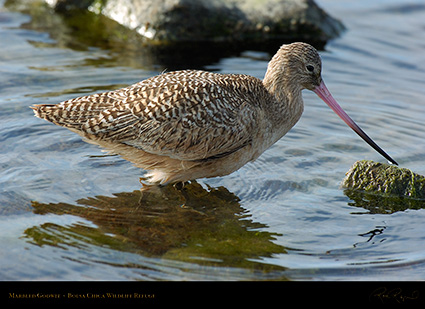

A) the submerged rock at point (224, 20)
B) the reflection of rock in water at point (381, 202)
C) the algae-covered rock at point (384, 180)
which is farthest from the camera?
the submerged rock at point (224, 20)

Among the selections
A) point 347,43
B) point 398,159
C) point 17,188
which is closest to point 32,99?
point 17,188

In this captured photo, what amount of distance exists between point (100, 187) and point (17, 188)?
0.92 meters

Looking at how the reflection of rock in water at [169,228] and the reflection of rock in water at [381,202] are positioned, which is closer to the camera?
the reflection of rock in water at [169,228]

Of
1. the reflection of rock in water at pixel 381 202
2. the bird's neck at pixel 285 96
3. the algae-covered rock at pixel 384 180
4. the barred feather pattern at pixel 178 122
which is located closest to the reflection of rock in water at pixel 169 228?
the barred feather pattern at pixel 178 122

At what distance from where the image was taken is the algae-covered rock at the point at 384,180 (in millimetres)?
7461

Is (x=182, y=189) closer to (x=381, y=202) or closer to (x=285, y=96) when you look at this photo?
(x=285, y=96)

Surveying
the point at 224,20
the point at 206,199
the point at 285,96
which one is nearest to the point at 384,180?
the point at 285,96

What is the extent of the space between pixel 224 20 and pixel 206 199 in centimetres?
537

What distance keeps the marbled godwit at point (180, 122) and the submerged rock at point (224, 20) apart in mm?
4446

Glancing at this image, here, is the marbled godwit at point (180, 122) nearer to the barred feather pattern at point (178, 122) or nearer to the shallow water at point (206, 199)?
the barred feather pattern at point (178, 122)

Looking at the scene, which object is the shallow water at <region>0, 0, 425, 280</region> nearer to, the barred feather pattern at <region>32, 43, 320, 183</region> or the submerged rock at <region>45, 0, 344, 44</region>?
the barred feather pattern at <region>32, 43, 320, 183</region>

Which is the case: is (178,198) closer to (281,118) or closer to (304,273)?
(281,118)

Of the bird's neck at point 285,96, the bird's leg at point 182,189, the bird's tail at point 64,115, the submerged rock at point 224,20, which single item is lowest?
the bird's leg at point 182,189

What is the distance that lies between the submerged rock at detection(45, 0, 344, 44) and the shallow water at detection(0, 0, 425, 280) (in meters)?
0.96
